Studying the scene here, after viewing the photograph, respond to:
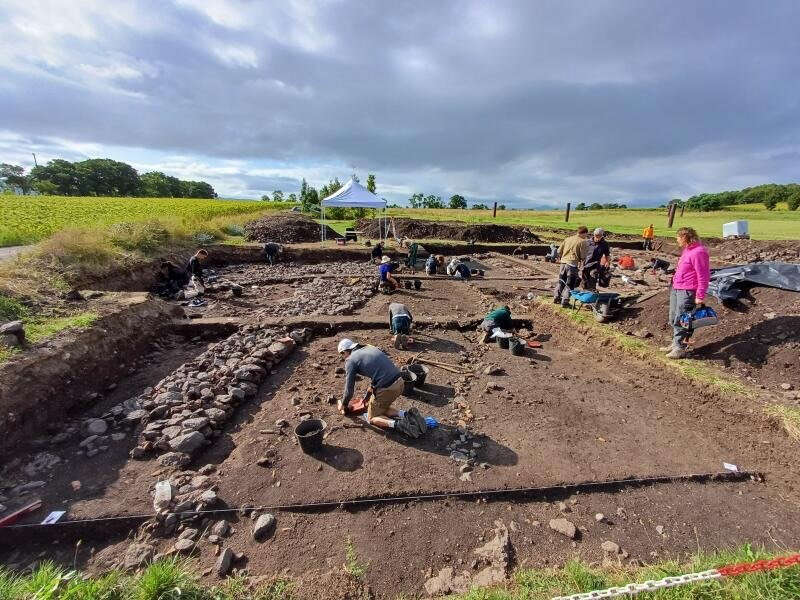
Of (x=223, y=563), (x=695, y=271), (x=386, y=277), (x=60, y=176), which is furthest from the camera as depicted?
(x=60, y=176)

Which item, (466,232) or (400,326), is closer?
(400,326)

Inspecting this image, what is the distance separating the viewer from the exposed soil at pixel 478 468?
289 centimetres

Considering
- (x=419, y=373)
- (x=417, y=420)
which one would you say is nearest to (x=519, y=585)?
(x=417, y=420)

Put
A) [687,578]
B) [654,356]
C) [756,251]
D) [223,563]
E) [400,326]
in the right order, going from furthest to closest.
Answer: [756,251] < [400,326] < [654,356] < [223,563] < [687,578]

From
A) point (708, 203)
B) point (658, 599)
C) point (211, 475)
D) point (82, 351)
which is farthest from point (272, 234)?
point (708, 203)

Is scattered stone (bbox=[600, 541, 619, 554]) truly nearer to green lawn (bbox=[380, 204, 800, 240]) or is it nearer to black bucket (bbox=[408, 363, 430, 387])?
black bucket (bbox=[408, 363, 430, 387])

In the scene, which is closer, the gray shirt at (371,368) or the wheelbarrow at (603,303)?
the gray shirt at (371,368)

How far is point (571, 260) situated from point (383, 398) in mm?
5533

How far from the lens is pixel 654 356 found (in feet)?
17.9

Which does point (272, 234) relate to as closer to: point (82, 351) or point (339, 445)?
point (82, 351)

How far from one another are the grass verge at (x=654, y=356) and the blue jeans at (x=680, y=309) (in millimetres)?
318

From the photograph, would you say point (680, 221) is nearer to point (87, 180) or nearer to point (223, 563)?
point (223, 563)

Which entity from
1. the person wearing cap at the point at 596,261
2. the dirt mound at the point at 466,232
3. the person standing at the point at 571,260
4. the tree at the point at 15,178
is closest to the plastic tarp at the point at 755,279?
the person wearing cap at the point at 596,261

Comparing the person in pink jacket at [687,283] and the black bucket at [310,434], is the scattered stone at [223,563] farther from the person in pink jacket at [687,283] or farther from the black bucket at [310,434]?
the person in pink jacket at [687,283]
